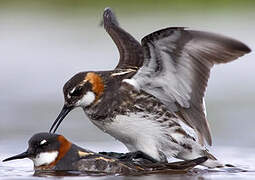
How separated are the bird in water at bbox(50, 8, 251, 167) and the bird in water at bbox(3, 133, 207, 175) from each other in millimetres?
599

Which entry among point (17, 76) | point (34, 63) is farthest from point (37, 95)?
point (34, 63)

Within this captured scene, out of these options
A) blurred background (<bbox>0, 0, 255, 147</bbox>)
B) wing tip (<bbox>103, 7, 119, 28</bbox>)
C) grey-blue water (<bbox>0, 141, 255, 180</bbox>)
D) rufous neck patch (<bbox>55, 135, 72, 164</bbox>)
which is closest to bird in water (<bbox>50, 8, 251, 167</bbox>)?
grey-blue water (<bbox>0, 141, 255, 180</bbox>)

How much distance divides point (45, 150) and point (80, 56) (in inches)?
540

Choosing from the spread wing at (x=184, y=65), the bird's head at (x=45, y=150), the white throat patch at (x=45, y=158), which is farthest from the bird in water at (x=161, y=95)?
the white throat patch at (x=45, y=158)

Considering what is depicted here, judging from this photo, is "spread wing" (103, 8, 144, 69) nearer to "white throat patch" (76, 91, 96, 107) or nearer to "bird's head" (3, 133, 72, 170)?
"white throat patch" (76, 91, 96, 107)

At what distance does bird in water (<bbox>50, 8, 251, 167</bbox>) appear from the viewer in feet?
47.3

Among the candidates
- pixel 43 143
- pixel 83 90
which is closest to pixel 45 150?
pixel 43 143

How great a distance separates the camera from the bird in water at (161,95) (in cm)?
1443

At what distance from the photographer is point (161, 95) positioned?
15.2m

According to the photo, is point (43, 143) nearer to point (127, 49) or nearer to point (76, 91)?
point (76, 91)

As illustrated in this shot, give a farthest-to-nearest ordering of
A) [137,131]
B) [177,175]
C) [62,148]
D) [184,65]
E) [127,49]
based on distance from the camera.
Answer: [127,49] < [184,65] < [137,131] < [62,148] < [177,175]

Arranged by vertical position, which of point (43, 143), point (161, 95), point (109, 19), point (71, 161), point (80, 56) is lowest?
point (71, 161)

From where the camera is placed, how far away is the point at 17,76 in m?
24.7

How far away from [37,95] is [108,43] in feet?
26.9
